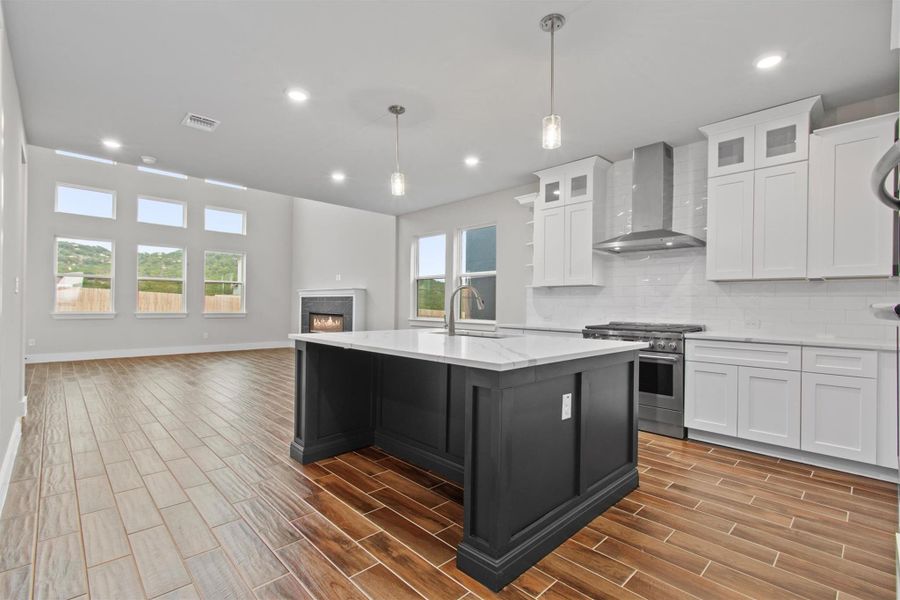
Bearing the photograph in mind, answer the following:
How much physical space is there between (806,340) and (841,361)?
222 millimetres

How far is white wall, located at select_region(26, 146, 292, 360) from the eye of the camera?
23.1 feet

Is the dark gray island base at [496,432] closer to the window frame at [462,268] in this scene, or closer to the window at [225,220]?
the window frame at [462,268]

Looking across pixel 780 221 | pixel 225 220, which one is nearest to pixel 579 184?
pixel 780 221

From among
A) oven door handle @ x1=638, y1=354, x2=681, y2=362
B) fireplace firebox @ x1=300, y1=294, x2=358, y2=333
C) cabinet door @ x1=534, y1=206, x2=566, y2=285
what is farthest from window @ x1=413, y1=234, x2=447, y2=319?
oven door handle @ x1=638, y1=354, x2=681, y2=362

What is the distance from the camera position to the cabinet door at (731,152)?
344 cm

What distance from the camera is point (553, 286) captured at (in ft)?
16.2

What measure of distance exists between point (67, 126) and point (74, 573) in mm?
3858

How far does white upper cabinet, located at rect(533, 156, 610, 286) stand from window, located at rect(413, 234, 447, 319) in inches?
81.1

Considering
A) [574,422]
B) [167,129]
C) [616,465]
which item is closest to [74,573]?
[574,422]

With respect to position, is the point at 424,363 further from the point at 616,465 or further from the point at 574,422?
the point at 616,465

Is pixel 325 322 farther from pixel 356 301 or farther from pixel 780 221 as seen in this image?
pixel 780 221

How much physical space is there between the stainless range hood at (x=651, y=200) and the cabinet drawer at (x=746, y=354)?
1.01 metres

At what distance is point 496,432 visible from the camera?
68.4 inches

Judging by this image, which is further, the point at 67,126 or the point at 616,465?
the point at 67,126
